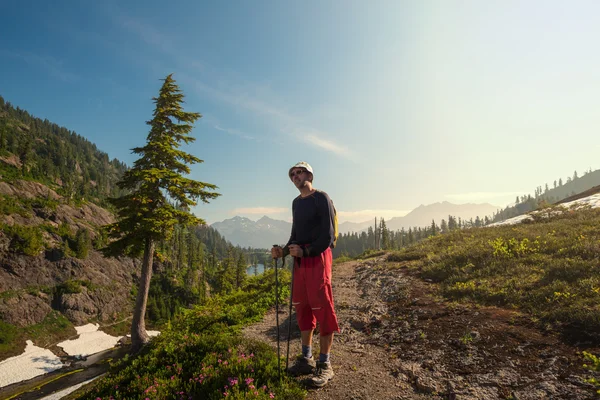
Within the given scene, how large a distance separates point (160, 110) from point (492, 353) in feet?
61.2

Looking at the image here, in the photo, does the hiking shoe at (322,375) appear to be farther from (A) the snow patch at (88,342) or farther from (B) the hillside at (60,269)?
(A) the snow patch at (88,342)

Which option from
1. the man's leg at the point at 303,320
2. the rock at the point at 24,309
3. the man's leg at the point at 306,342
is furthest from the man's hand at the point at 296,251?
the rock at the point at 24,309

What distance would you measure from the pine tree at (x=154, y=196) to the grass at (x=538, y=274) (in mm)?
13362

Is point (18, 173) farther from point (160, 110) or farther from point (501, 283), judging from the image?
point (501, 283)

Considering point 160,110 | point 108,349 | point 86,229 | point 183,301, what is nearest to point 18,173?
point 86,229

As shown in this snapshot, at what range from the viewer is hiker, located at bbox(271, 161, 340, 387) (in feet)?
13.2

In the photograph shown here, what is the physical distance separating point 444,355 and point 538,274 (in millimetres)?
6041

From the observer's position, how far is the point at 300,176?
4430 mm

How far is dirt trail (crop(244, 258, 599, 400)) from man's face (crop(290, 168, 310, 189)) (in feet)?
10.8

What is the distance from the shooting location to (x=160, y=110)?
16031 mm

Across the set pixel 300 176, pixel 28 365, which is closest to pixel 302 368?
pixel 300 176

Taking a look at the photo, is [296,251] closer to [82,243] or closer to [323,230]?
[323,230]

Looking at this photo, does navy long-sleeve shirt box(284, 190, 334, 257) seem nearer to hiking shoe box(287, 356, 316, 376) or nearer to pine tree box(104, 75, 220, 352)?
hiking shoe box(287, 356, 316, 376)

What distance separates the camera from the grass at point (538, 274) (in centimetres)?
569
